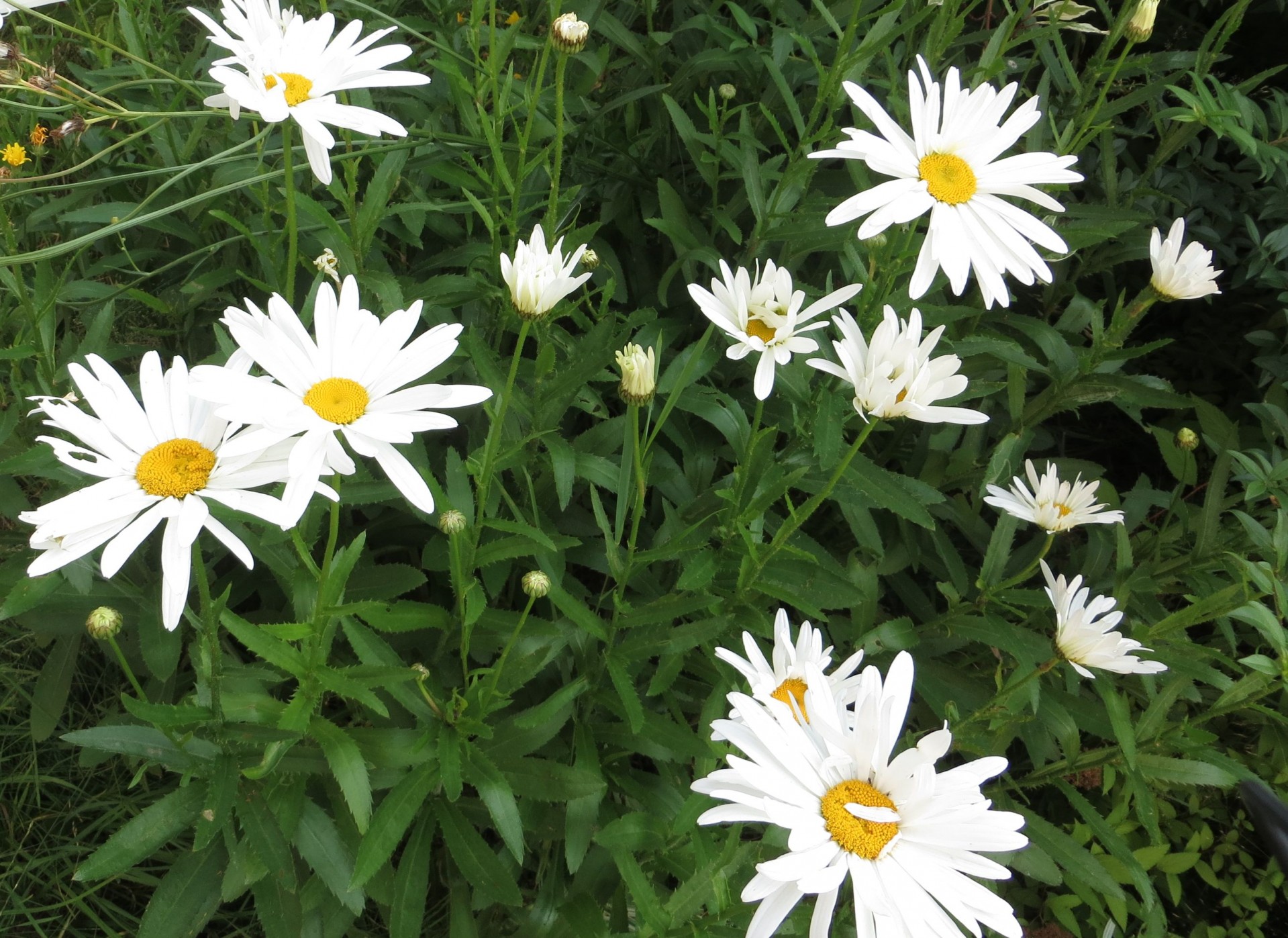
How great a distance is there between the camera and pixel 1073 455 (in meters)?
2.76

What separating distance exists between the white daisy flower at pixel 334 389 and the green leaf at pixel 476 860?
2.43ft

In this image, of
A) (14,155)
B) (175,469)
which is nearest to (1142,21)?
(175,469)

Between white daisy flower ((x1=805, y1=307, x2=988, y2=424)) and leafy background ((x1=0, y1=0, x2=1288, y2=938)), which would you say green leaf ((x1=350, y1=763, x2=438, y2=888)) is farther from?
white daisy flower ((x1=805, y1=307, x2=988, y2=424))

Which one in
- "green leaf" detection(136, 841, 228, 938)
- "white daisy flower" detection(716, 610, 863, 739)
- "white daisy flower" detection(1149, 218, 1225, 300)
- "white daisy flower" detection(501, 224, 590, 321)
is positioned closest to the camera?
"white daisy flower" detection(716, 610, 863, 739)

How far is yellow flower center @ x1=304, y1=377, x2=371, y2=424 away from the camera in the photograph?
37.8 inches

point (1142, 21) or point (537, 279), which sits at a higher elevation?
point (1142, 21)

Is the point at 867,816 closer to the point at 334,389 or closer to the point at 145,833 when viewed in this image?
the point at 334,389

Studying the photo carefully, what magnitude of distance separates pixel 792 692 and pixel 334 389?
65 centimetres

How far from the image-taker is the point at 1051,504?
173 cm

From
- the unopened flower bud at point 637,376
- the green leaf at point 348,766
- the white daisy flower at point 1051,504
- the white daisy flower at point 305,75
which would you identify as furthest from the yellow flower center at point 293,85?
the white daisy flower at point 1051,504

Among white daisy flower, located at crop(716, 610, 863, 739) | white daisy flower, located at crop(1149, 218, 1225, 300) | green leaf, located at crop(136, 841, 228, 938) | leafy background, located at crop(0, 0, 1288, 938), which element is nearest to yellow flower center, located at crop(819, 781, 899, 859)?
white daisy flower, located at crop(716, 610, 863, 739)

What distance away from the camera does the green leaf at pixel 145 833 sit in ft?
4.20

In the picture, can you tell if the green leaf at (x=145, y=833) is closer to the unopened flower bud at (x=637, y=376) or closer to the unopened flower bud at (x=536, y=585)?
the unopened flower bud at (x=536, y=585)

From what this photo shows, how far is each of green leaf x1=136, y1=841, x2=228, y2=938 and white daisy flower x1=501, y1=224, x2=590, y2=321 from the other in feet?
3.14
